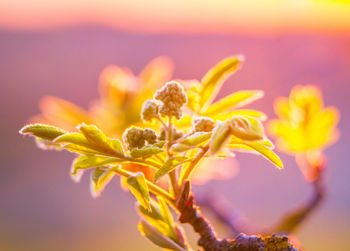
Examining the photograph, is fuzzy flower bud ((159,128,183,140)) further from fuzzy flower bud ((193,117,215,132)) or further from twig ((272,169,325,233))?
twig ((272,169,325,233))

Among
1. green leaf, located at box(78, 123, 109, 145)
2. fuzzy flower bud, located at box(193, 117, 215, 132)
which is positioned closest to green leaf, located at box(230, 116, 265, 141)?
fuzzy flower bud, located at box(193, 117, 215, 132)

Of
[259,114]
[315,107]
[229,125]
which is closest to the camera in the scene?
[229,125]

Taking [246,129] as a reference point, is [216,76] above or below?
above

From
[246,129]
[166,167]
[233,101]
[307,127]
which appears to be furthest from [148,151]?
[307,127]

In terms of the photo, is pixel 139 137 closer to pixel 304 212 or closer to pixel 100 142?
pixel 100 142

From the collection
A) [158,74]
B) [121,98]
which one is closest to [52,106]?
[121,98]

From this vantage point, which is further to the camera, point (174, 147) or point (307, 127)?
point (307, 127)

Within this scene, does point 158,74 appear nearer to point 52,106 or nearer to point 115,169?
point 52,106
